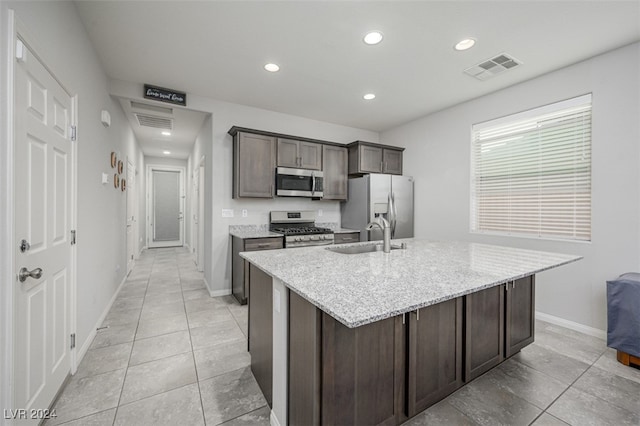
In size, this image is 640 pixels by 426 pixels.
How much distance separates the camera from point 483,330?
72.2 inches

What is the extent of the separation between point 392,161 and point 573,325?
3180mm

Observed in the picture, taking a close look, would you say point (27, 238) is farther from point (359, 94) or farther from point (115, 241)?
point (359, 94)

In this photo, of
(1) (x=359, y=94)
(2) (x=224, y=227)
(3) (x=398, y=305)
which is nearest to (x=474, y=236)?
(1) (x=359, y=94)

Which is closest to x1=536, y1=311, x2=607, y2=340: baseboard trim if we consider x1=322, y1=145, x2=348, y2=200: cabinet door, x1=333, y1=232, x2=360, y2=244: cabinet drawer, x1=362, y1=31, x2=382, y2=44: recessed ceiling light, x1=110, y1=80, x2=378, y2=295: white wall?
x1=333, y1=232, x2=360, y2=244: cabinet drawer

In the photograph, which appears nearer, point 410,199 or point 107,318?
point 107,318

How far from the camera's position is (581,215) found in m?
2.79

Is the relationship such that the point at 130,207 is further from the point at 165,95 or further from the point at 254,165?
the point at 254,165

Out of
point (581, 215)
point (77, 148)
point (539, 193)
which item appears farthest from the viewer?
point (539, 193)

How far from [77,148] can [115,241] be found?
1.94 meters

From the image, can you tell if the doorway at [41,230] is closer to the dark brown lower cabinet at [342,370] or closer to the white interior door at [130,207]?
the dark brown lower cabinet at [342,370]

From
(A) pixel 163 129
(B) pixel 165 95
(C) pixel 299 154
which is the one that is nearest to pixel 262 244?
(C) pixel 299 154

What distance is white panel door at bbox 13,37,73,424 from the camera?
1322 millimetres

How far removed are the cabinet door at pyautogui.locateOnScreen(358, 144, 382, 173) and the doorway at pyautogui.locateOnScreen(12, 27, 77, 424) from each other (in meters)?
3.52

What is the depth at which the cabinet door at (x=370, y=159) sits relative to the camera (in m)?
4.44
